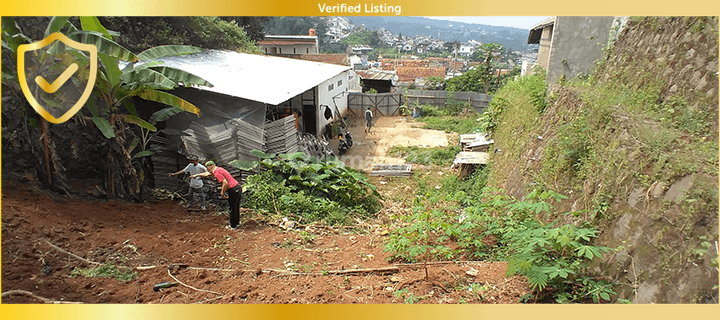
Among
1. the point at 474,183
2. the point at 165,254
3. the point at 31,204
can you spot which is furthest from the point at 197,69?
the point at 474,183

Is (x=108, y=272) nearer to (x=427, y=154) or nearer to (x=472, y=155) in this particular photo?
(x=472, y=155)

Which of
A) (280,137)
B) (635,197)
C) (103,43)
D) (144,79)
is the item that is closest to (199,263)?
(144,79)

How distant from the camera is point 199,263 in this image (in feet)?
17.5

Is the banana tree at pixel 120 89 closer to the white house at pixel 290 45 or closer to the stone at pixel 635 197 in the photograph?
A: the stone at pixel 635 197

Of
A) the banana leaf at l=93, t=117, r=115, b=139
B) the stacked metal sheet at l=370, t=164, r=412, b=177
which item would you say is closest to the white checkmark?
the banana leaf at l=93, t=117, r=115, b=139

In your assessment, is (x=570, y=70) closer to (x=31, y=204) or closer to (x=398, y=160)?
(x=398, y=160)

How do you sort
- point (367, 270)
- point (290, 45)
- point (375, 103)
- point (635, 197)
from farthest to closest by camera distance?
1. point (290, 45)
2. point (375, 103)
3. point (367, 270)
4. point (635, 197)

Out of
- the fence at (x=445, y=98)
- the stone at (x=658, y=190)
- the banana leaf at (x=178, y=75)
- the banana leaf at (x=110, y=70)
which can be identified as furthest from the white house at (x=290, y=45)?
the stone at (x=658, y=190)

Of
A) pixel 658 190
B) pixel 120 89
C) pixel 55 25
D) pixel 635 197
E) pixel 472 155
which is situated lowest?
pixel 472 155

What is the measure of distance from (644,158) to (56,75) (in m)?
7.80

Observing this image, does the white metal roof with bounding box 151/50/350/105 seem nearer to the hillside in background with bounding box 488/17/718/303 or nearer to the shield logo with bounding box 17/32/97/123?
the shield logo with bounding box 17/32/97/123

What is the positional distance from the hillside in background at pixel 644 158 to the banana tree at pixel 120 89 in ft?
20.9

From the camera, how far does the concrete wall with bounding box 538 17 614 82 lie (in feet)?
29.4

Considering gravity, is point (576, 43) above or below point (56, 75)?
above
